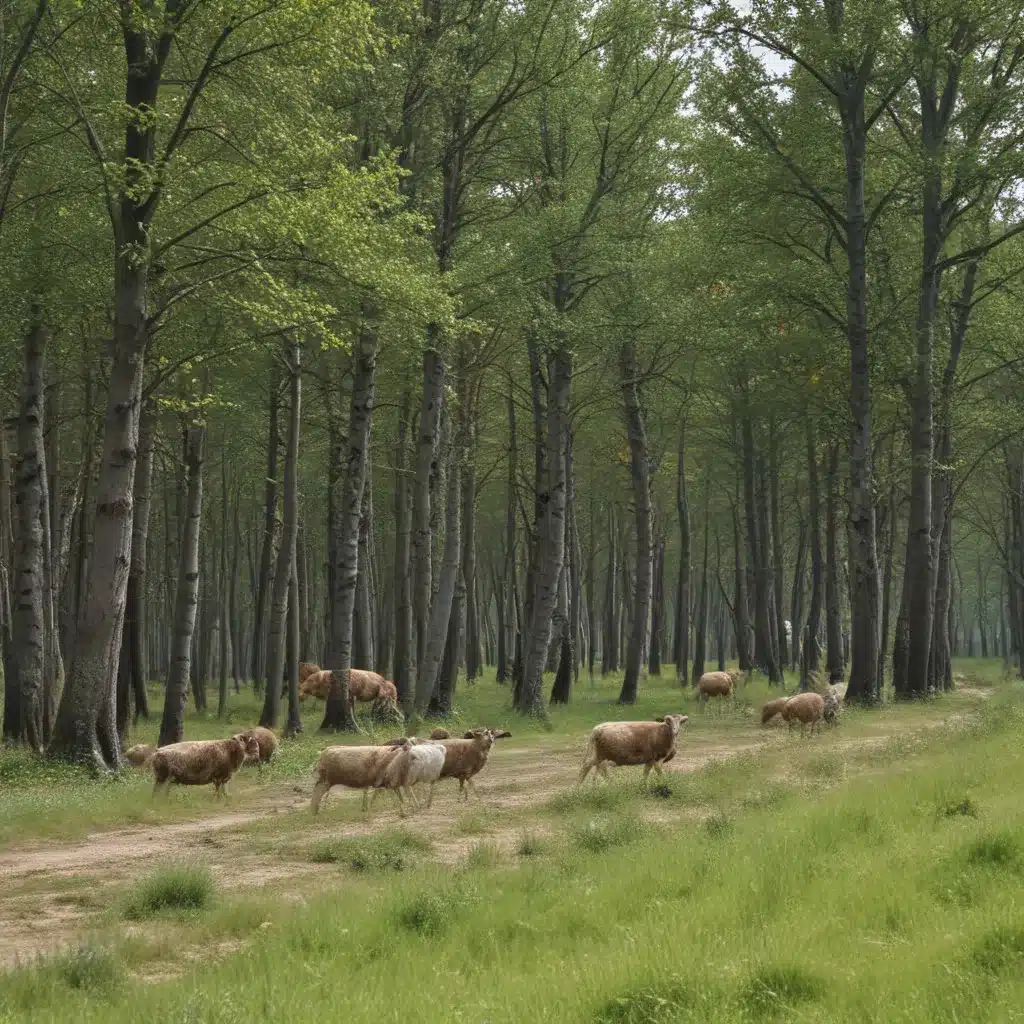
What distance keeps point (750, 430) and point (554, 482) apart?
12.2 metres

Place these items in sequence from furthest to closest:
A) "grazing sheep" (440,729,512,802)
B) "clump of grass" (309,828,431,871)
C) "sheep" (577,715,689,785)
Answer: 1. "sheep" (577,715,689,785)
2. "grazing sheep" (440,729,512,802)
3. "clump of grass" (309,828,431,871)

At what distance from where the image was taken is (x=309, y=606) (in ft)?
166

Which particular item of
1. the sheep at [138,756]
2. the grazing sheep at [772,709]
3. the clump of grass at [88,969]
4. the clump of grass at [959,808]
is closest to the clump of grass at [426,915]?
the clump of grass at [88,969]

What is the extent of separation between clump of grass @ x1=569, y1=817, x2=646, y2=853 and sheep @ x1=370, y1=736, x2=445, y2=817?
121 inches

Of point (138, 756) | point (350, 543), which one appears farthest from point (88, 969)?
point (350, 543)

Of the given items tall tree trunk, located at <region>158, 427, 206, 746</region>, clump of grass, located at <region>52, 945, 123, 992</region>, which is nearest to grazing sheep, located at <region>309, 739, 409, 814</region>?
→ clump of grass, located at <region>52, 945, 123, 992</region>

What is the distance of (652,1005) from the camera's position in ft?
19.1

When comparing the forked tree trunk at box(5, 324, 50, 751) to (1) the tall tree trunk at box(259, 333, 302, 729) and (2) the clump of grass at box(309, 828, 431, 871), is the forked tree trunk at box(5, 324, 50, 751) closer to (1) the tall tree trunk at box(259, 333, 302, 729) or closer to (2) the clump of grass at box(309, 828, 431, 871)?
(1) the tall tree trunk at box(259, 333, 302, 729)

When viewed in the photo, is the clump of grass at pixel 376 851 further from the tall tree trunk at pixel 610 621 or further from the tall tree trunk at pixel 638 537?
the tall tree trunk at pixel 610 621

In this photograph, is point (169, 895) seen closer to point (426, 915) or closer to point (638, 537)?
point (426, 915)

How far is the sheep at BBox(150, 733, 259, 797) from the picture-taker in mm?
14305

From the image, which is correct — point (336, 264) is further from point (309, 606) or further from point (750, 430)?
point (309, 606)

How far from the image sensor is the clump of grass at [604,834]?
35.1 feet

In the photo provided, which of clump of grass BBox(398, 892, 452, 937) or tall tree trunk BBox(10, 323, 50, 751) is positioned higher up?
tall tree trunk BBox(10, 323, 50, 751)
